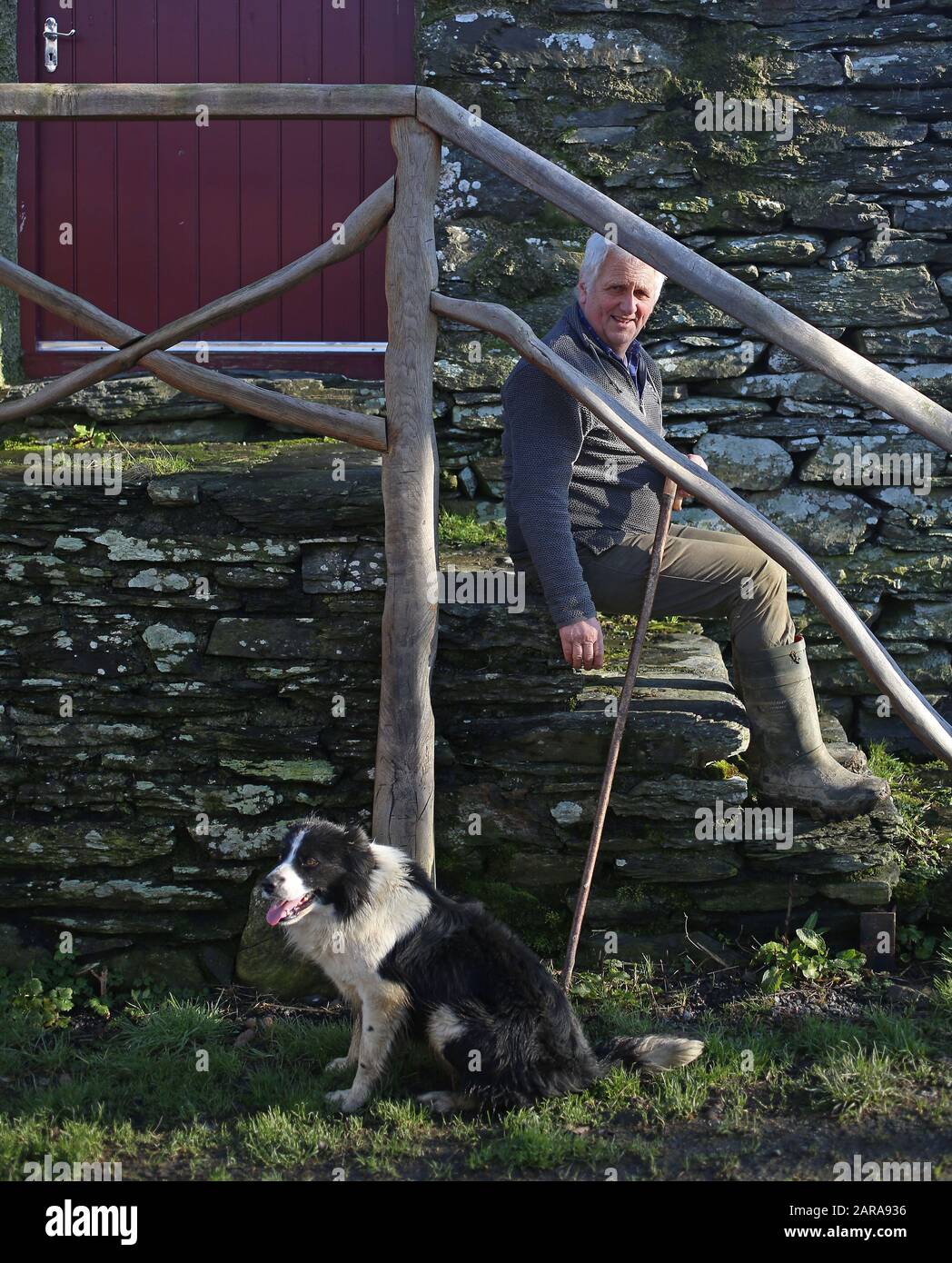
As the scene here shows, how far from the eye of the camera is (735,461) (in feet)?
18.9

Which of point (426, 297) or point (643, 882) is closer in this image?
point (426, 297)

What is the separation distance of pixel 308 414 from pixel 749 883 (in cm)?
225

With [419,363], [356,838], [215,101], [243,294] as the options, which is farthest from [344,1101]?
[215,101]

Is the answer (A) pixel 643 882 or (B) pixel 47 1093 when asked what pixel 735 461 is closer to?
(A) pixel 643 882

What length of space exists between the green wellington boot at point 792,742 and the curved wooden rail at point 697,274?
1.11 metres

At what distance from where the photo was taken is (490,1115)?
3.54m

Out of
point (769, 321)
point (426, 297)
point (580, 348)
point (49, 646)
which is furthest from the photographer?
point (49, 646)

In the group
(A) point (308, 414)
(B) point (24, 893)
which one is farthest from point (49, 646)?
(A) point (308, 414)

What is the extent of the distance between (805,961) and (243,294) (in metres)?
2.94

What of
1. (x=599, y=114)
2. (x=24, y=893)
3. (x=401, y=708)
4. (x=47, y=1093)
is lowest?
(x=47, y=1093)

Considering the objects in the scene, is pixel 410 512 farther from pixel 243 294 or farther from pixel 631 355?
pixel 631 355

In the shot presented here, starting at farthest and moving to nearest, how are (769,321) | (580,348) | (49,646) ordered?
(49,646)
(580,348)
(769,321)

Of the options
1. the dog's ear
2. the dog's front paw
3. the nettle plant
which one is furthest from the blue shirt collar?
the dog's front paw

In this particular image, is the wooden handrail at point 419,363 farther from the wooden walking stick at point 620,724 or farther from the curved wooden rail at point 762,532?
the wooden walking stick at point 620,724
